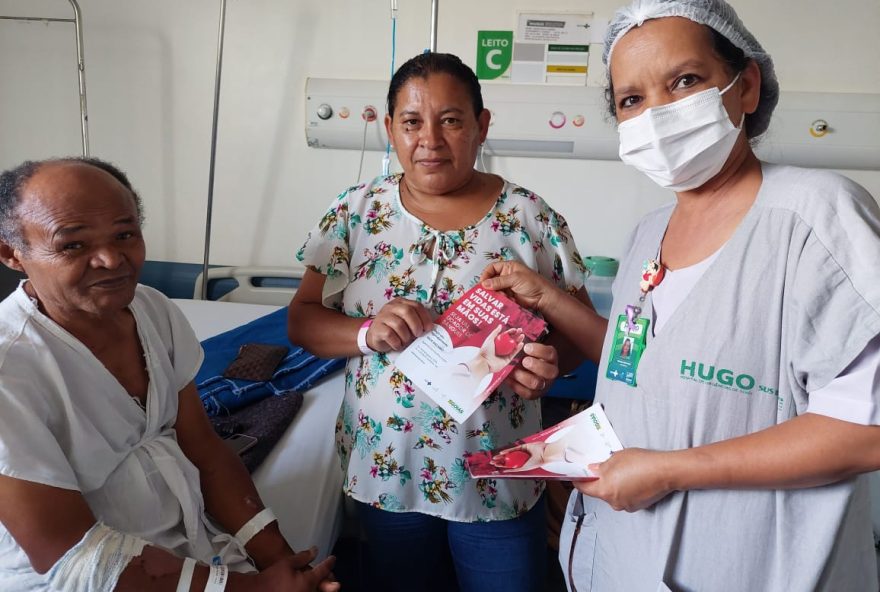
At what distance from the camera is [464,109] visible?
1.27m

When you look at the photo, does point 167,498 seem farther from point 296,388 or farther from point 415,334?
point 296,388

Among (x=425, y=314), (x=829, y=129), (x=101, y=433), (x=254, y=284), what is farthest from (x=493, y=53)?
(x=101, y=433)

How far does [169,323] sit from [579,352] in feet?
3.12

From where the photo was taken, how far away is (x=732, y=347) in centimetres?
83

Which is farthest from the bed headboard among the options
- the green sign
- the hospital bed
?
the green sign

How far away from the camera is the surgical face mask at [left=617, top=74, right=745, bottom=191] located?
2.90ft

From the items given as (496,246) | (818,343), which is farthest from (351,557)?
(818,343)

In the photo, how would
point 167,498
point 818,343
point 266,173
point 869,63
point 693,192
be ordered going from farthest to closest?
point 266,173
point 869,63
point 167,498
point 693,192
point 818,343

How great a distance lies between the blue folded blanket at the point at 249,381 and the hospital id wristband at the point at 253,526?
672 mm

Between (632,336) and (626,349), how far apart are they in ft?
0.08

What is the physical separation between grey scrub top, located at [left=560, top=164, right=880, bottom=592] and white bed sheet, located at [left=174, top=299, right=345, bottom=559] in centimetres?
82

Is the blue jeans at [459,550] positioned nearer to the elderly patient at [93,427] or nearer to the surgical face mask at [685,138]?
the elderly patient at [93,427]

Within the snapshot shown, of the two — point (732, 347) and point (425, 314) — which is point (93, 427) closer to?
point (425, 314)

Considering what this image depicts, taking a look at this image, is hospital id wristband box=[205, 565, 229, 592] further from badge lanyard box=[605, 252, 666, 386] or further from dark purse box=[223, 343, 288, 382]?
dark purse box=[223, 343, 288, 382]
